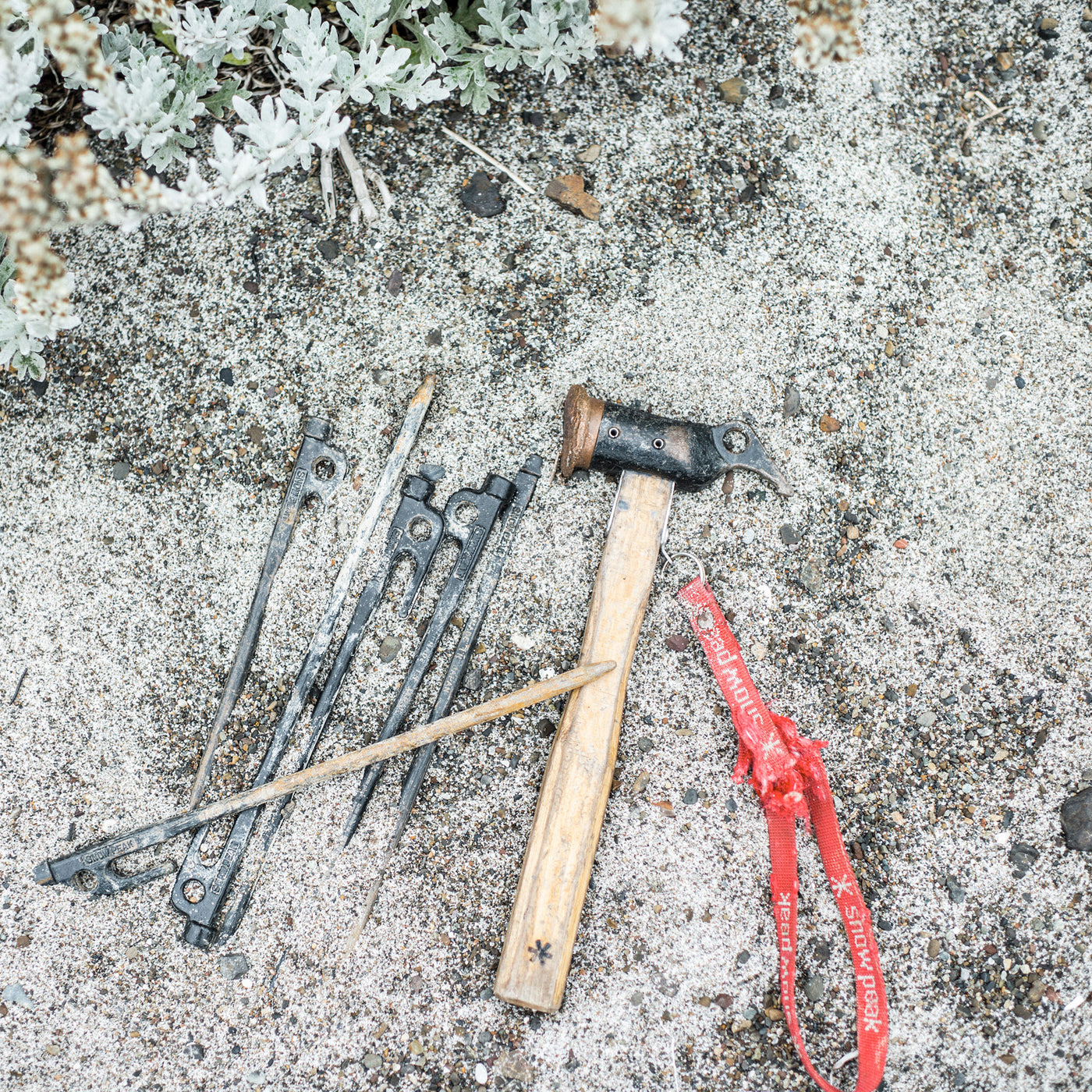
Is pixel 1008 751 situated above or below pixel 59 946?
above

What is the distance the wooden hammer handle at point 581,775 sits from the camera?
1.83 meters

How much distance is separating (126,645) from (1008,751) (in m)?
2.23

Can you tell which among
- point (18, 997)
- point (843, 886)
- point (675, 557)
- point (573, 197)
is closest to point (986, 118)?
point (573, 197)

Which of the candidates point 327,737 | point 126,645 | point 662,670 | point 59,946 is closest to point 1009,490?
point 662,670

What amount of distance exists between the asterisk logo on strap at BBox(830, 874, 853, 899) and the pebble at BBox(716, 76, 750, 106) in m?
2.00

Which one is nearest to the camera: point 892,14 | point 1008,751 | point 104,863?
point 104,863

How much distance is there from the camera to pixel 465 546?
2.05 m

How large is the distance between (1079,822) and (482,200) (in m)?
2.17

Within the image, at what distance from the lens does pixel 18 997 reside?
1.97m

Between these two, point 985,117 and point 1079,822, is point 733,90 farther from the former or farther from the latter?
point 1079,822

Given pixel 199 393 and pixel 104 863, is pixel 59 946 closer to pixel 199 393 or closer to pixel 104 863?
pixel 104 863

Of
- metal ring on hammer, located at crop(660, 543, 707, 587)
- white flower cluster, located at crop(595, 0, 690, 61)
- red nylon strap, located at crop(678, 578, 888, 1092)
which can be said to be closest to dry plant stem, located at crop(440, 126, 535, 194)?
white flower cluster, located at crop(595, 0, 690, 61)

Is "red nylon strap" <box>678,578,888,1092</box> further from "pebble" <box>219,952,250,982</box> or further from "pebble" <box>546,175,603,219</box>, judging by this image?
"pebble" <box>219,952,250,982</box>

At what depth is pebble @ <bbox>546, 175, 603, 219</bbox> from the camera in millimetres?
2186
